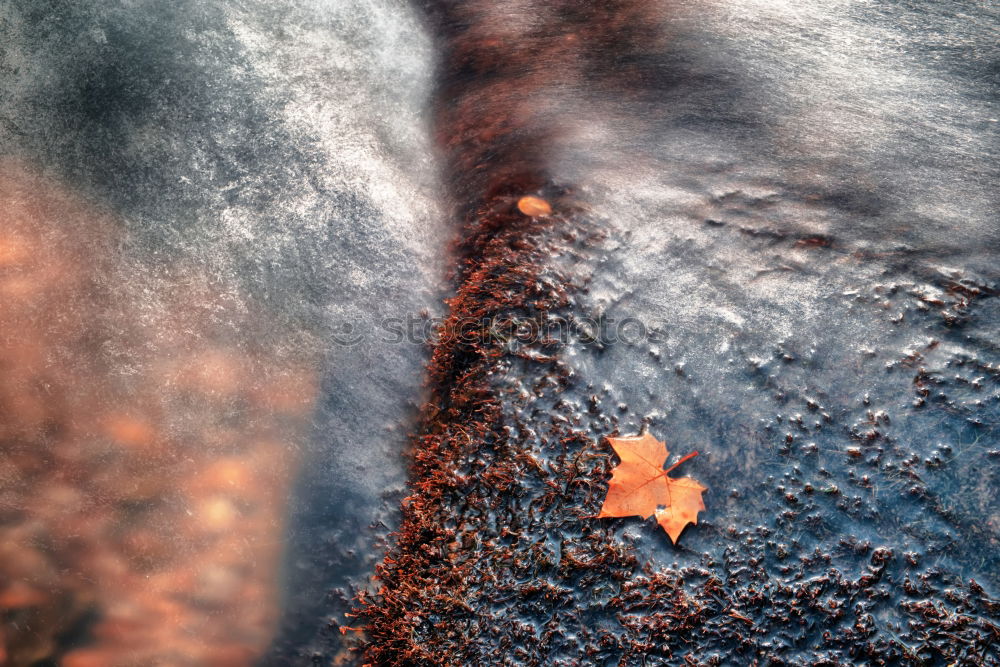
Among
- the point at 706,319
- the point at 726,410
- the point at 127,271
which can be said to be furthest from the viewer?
the point at 127,271

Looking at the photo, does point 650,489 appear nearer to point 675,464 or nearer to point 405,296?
point 675,464

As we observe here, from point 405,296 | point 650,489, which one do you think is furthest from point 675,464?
point 405,296

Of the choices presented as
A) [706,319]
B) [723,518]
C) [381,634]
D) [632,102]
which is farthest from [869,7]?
[381,634]

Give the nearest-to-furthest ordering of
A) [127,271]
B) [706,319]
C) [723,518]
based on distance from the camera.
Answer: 1. [723,518]
2. [706,319]
3. [127,271]

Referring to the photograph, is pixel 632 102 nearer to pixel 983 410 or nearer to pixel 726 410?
pixel 726 410

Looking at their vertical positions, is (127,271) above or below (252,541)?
above

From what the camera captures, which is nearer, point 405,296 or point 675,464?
point 675,464

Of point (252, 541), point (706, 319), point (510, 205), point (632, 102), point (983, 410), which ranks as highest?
point (632, 102)

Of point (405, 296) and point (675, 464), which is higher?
point (405, 296)
